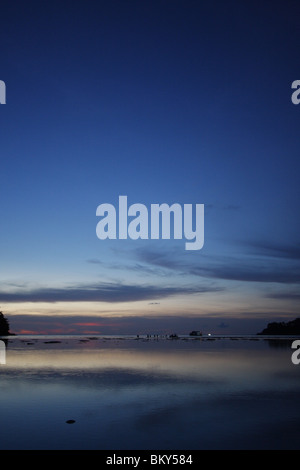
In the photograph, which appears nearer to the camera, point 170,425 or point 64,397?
point 170,425

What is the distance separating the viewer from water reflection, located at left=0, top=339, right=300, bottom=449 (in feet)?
71.4

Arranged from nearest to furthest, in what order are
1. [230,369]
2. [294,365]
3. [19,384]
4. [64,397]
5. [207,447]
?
[207,447] → [64,397] → [19,384] → [230,369] → [294,365]

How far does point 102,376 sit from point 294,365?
30.5 m

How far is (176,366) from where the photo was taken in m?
56.3

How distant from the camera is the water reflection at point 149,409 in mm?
21750

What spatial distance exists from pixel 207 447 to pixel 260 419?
7.00m

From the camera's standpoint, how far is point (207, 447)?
20828 millimetres

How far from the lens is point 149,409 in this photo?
29047mm

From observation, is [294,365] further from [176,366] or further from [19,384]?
[19,384]
